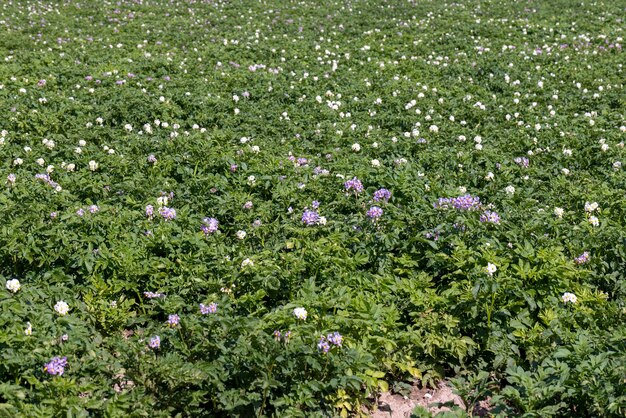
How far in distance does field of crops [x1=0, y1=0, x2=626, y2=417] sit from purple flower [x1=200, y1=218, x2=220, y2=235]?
2 cm

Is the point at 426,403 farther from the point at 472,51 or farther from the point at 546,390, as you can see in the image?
the point at 472,51

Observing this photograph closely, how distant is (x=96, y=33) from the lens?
13.5m

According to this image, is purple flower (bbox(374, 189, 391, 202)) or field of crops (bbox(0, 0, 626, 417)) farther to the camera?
purple flower (bbox(374, 189, 391, 202))

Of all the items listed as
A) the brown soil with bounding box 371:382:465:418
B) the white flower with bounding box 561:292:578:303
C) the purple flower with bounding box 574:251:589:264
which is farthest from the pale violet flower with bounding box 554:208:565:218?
the brown soil with bounding box 371:382:465:418

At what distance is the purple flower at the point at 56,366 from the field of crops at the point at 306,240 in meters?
0.02

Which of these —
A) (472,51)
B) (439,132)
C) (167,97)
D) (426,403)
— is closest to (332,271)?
→ (426,403)

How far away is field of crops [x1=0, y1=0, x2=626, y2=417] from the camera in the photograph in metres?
3.45

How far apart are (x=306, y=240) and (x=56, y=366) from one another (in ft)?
7.06

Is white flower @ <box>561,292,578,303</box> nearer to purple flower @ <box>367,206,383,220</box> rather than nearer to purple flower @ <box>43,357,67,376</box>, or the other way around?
purple flower @ <box>367,206,383,220</box>

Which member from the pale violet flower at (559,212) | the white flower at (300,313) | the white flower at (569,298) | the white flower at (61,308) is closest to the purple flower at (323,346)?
the white flower at (300,313)

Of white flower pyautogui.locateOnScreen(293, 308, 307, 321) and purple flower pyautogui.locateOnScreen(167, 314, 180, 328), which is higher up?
white flower pyautogui.locateOnScreen(293, 308, 307, 321)

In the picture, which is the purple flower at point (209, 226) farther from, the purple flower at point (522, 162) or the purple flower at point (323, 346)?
the purple flower at point (522, 162)

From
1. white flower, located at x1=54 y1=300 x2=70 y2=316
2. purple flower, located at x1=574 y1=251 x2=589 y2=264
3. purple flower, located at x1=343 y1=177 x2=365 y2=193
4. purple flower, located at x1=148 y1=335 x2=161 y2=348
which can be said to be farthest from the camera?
purple flower, located at x1=343 y1=177 x2=365 y2=193

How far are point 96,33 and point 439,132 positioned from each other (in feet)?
30.3
